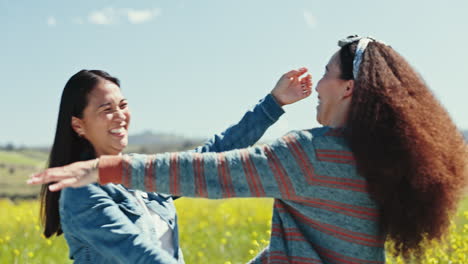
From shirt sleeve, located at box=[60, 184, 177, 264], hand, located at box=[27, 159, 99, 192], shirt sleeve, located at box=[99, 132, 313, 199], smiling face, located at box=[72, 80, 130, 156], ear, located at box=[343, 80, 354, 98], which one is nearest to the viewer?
hand, located at box=[27, 159, 99, 192]

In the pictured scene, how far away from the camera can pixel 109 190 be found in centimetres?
244

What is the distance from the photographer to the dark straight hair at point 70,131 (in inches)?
104

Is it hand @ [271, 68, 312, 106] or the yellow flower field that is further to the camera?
the yellow flower field

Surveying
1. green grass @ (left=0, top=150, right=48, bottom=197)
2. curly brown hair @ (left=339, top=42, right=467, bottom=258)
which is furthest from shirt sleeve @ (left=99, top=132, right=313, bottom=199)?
green grass @ (left=0, top=150, right=48, bottom=197)

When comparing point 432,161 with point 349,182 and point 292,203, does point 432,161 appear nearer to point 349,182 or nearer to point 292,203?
point 349,182

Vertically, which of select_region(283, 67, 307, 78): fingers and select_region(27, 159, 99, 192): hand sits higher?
select_region(283, 67, 307, 78): fingers

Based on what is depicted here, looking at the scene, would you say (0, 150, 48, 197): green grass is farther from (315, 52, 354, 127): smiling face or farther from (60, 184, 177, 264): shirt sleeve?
(315, 52, 354, 127): smiling face

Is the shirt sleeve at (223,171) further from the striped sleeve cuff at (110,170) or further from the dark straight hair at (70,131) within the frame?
the dark straight hair at (70,131)

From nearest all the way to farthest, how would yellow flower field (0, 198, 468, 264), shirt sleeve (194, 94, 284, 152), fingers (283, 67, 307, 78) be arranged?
fingers (283, 67, 307, 78) → shirt sleeve (194, 94, 284, 152) → yellow flower field (0, 198, 468, 264)

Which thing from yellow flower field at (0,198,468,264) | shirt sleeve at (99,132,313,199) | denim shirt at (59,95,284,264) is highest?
shirt sleeve at (99,132,313,199)

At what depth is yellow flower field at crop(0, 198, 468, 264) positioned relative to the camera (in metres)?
5.75

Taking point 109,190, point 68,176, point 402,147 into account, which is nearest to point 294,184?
point 402,147

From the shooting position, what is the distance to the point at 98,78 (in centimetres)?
266

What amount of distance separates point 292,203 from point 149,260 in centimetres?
62
